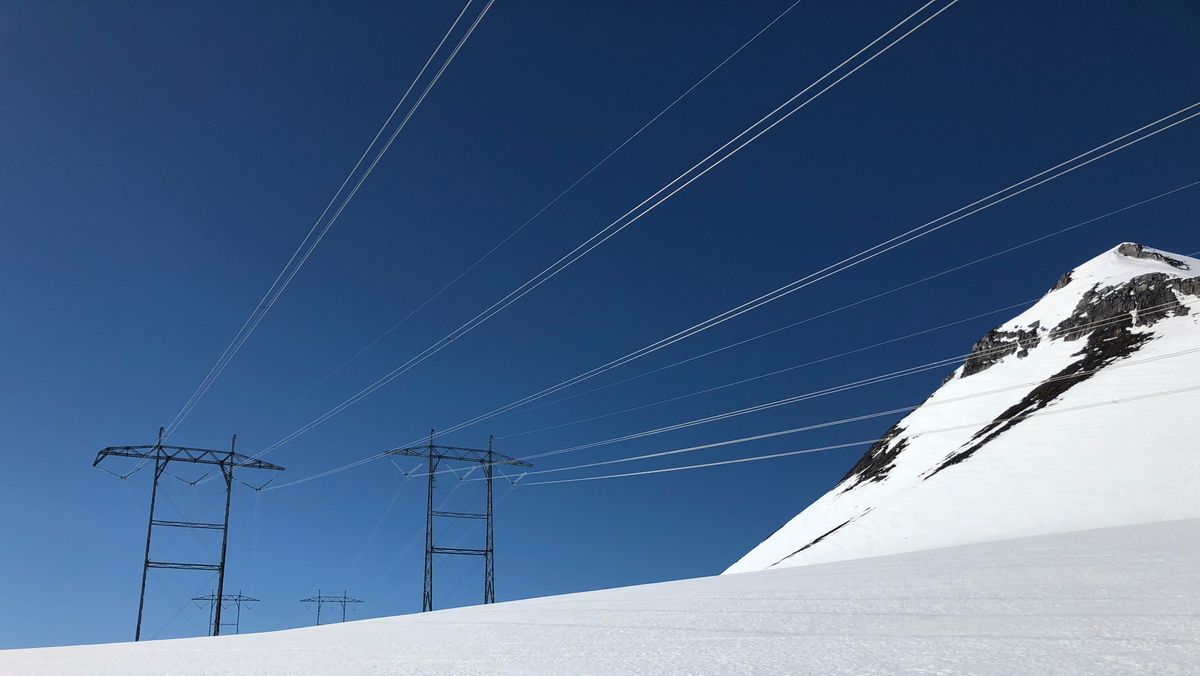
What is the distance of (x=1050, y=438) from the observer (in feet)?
214

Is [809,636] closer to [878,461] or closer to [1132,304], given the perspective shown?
[878,461]

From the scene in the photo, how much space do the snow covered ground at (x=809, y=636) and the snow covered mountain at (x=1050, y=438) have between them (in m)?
42.7

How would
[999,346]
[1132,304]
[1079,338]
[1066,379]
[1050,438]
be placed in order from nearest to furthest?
1. [1050,438]
2. [1066,379]
3. [1132,304]
4. [1079,338]
5. [999,346]

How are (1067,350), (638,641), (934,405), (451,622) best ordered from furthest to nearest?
(934,405) < (1067,350) < (451,622) < (638,641)

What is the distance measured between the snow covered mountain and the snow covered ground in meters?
42.7

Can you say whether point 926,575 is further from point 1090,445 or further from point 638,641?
point 1090,445

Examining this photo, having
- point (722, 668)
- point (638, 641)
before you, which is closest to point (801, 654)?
point (722, 668)

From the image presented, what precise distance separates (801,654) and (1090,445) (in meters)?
68.1

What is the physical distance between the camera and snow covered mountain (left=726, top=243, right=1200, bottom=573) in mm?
50688

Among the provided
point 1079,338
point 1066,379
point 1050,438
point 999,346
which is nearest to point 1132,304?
point 1079,338

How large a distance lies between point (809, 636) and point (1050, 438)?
232 feet

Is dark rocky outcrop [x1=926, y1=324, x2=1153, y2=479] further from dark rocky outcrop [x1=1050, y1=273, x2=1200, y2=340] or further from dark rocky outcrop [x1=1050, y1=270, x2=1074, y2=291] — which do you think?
dark rocky outcrop [x1=1050, y1=270, x2=1074, y2=291]

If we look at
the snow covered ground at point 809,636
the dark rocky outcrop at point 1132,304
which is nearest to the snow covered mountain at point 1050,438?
the dark rocky outcrop at point 1132,304

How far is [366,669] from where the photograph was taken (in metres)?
4.82
